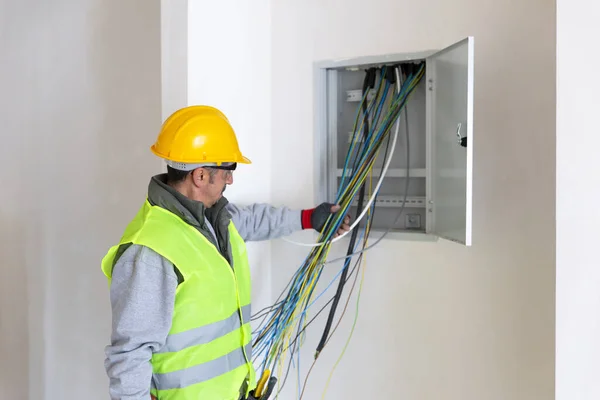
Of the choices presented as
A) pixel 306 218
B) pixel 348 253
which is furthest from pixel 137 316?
pixel 348 253

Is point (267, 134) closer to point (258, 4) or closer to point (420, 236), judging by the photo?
point (258, 4)

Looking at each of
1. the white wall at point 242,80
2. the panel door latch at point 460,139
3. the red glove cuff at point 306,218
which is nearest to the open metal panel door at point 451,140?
the panel door latch at point 460,139

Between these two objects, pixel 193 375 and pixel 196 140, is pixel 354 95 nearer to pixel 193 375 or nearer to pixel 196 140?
pixel 196 140

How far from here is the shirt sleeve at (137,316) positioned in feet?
4.36

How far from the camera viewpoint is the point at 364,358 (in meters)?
2.00

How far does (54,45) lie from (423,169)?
178 cm

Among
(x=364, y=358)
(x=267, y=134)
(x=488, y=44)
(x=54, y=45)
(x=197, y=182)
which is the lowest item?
(x=364, y=358)

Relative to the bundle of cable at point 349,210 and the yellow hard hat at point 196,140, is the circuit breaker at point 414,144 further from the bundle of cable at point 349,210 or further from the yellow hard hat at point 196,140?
the yellow hard hat at point 196,140
